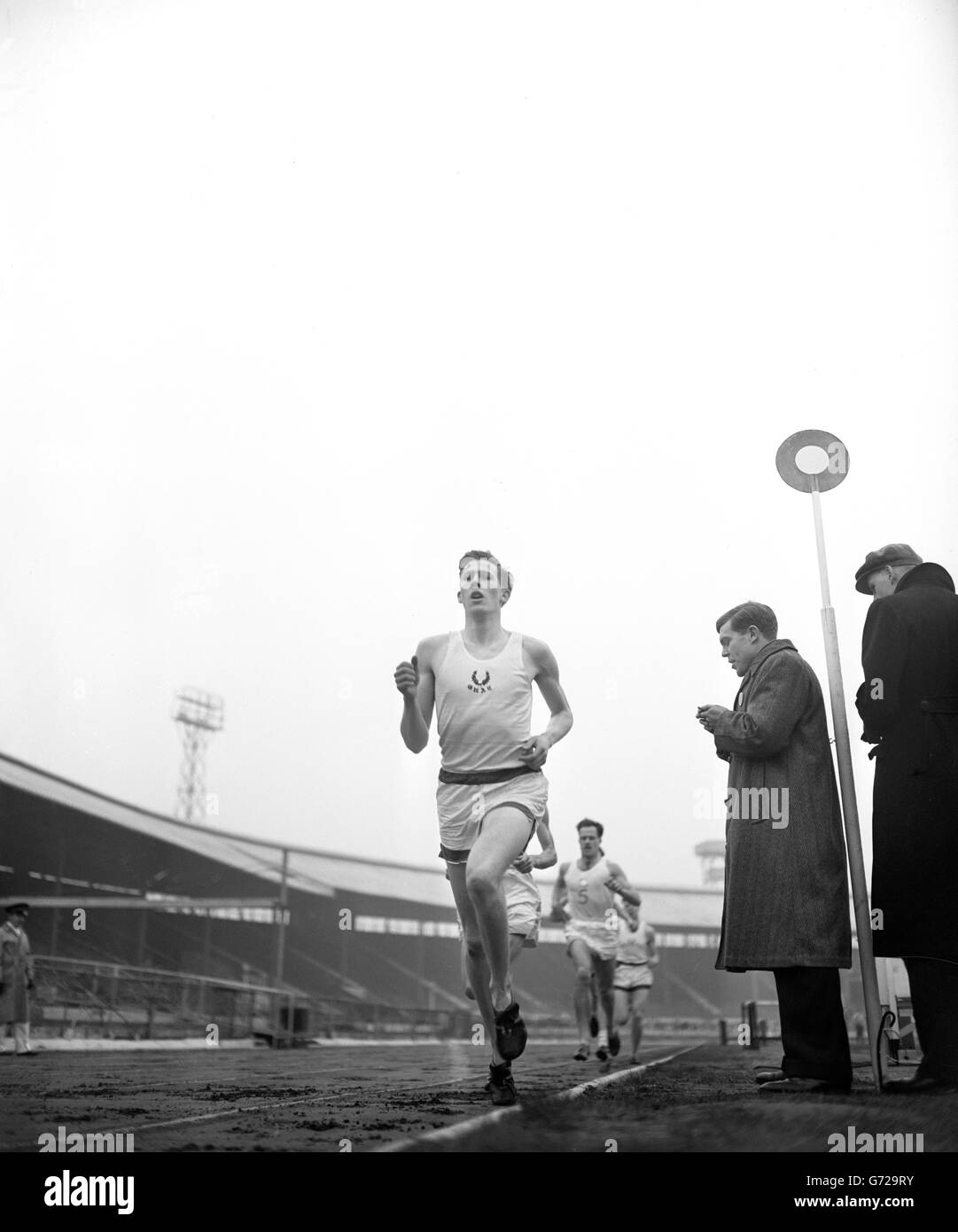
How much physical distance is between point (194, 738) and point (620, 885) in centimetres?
3691

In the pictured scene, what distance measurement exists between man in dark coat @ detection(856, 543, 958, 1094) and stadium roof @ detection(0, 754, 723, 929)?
14.8 metres

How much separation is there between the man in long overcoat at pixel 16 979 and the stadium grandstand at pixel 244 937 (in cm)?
106

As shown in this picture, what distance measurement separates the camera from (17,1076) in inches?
203

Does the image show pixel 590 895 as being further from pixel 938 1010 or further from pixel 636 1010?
pixel 938 1010

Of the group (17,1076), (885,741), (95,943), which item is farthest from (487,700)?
(95,943)

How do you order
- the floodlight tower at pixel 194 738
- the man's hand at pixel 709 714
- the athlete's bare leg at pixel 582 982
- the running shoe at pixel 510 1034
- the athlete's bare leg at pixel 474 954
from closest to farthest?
the running shoe at pixel 510 1034, the athlete's bare leg at pixel 474 954, the man's hand at pixel 709 714, the athlete's bare leg at pixel 582 982, the floodlight tower at pixel 194 738

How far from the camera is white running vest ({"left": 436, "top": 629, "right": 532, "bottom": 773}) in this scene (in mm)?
3988

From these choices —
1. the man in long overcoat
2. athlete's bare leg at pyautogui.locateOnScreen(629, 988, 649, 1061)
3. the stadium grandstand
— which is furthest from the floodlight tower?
athlete's bare leg at pyautogui.locateOnScreen(629, 988, 649, 1061)

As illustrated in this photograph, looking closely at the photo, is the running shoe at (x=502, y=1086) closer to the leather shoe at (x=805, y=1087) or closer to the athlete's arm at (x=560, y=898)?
the leather shoe at (x=805, y=1087)

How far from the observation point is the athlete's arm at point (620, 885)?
868 cm

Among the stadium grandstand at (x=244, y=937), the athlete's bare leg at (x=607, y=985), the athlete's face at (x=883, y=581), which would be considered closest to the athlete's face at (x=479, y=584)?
the athlete's face at (x=883, y=581)

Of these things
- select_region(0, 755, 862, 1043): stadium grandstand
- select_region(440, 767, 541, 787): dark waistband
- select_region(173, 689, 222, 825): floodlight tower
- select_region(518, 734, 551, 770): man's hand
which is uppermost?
select_region(173, 689, 222, 825): floodlight tower

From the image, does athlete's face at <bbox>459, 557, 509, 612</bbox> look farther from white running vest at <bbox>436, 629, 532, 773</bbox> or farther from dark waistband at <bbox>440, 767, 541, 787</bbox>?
dark waistband at <bbox>440, 767, 541, 787</bbox>

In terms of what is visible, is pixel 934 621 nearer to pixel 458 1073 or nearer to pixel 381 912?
pixel 458 1073
